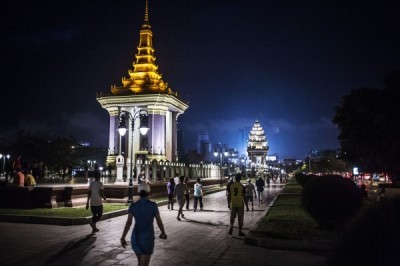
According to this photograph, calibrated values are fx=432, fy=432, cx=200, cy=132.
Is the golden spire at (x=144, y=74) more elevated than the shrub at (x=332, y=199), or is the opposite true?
the golden spire at (x=144, y=74)

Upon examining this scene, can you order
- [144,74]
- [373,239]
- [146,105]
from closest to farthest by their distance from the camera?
1. [373,239]
2. [146,105]
3. [144,74]

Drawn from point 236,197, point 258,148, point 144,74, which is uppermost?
point 144,74

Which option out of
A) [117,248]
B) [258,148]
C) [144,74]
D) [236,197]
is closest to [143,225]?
[117,248]

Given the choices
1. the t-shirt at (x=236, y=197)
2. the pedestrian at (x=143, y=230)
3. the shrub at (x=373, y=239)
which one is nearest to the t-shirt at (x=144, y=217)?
the pedestrian at (x=143, y=230)

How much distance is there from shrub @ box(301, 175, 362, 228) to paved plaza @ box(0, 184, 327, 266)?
2.56 meters

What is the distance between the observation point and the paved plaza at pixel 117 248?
32.1 ft

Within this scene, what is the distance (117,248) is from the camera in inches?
444

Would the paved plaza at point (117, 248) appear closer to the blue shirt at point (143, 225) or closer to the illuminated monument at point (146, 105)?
the blue shirt at point (143, 225)

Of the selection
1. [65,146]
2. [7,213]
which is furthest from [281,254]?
[65,146]

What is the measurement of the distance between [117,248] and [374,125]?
28.5m

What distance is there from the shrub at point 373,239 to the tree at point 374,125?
1101 inches

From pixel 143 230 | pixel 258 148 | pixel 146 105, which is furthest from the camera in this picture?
pixel 258 148

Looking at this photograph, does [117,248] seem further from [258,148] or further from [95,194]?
[258,148]

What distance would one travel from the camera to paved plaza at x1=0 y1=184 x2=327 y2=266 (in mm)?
9781
